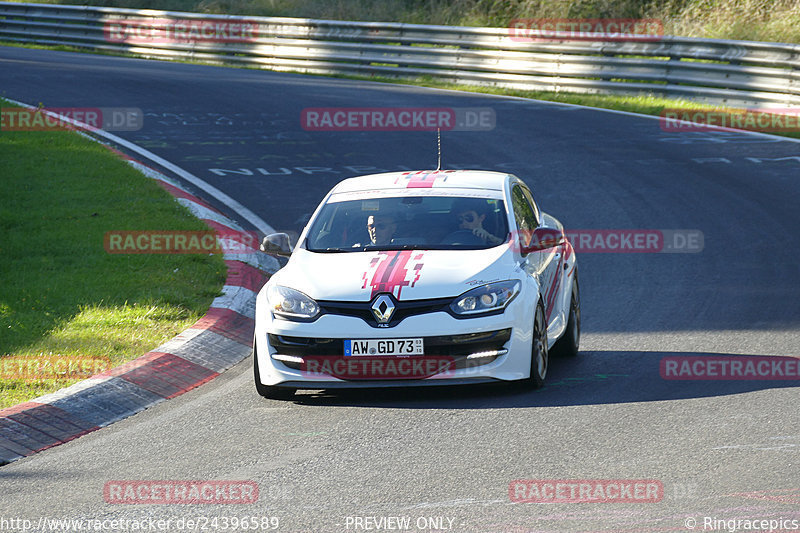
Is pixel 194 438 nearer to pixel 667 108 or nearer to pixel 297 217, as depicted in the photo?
pixel 297 217

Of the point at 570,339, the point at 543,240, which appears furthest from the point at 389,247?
the point at 570,339

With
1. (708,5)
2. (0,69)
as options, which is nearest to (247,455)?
(0,69)

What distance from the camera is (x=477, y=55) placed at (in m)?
25.4

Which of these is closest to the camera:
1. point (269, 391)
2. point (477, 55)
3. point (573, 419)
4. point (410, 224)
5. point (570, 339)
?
point (573, 419)

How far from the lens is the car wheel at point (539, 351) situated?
7980mm

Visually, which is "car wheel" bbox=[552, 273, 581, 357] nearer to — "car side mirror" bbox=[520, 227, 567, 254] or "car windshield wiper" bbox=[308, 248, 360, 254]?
"car side mirror" bbox=[520, 227, 567, 254]

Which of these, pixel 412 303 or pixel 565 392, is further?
pixel 565 392

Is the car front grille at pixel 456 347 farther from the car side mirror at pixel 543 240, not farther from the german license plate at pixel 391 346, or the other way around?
the car side mirror at pixel 543 240

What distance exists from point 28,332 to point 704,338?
17.3 feet

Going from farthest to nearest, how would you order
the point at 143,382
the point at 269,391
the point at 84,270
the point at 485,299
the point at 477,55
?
1. the point at 477,55
2. the point at 84,270
3. the point at 143,382
4. the point at 269,391
5. the point at 485,299

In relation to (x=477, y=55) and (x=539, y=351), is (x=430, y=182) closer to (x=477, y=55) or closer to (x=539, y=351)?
(x=539, y=351)

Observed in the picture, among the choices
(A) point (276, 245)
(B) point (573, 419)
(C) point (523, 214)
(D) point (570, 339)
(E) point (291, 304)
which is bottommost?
(D) point (570, 339)

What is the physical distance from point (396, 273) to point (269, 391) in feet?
3.80

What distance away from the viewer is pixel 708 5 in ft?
93.8
